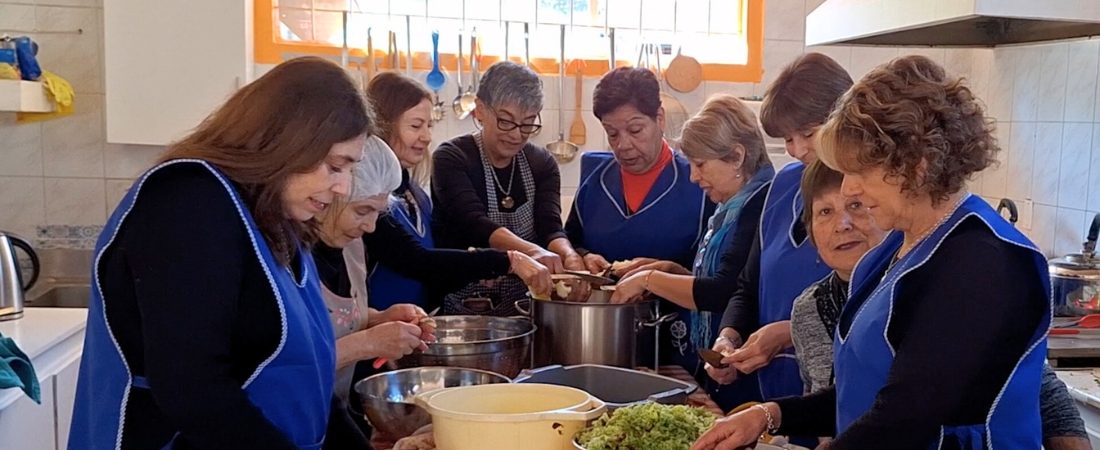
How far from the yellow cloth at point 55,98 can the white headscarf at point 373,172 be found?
1941 millimetres

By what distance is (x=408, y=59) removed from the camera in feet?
11.0

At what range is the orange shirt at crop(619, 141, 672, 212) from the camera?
2457mm

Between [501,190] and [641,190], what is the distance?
40 centimetres

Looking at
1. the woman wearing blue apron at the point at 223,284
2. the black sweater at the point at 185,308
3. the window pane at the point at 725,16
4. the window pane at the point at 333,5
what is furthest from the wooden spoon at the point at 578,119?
the black sweater at the point at 185,308

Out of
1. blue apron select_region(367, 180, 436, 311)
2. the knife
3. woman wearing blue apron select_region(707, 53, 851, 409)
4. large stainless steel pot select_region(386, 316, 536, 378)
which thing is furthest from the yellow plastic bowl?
blue apron select_region(367, 180, 436, 311)

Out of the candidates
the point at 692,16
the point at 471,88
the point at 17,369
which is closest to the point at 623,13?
the point at 692,16

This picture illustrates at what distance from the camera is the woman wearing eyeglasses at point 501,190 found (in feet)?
7.70

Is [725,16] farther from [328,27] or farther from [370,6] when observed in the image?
[328,27]

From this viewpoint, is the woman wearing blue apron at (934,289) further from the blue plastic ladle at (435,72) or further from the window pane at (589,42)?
the window pane at (589,42)

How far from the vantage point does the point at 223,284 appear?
1068 mm

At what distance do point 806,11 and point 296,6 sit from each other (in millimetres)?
2008

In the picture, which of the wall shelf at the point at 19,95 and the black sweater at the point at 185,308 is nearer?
the black sweater at the point at 185,308

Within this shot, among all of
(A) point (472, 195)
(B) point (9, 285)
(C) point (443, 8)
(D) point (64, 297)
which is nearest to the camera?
(B) point (9, 285)

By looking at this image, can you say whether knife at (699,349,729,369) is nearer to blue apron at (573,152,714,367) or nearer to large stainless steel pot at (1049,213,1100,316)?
blue apron at (573,152,714,367)
